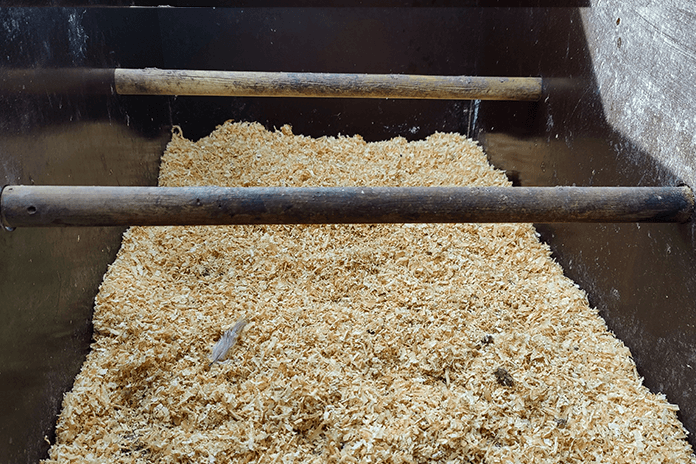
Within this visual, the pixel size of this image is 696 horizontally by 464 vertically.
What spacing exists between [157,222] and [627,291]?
4.77 feet

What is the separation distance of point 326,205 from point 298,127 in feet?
5.83

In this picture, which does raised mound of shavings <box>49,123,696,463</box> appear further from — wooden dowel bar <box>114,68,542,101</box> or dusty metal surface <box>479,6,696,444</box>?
wooden dowel bar <box>114,68,542,101</box>

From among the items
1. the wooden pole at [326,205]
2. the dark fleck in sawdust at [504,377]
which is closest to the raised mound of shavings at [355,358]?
the dark fleck in sawdust at [504,377]

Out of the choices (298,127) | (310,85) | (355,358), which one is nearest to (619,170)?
(355,358)

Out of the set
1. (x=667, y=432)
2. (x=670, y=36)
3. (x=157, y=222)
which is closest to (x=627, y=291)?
(x=667, y=432)

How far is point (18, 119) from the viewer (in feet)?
4.43

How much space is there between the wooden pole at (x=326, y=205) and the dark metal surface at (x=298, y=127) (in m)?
0.14

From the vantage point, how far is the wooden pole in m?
1.17

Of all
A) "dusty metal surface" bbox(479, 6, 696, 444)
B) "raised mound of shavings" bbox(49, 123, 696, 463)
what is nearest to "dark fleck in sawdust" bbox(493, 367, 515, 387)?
"raised mound of shavings" bbox(49, 123, 696, 463)

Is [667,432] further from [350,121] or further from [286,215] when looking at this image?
[350,121]

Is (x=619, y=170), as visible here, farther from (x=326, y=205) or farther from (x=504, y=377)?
(x=326, y=205)

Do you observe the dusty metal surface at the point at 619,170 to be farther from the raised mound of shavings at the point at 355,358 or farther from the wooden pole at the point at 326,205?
the wooden pole at the point at 326,205

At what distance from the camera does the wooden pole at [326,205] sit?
117cm

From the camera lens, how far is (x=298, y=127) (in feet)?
9.54
